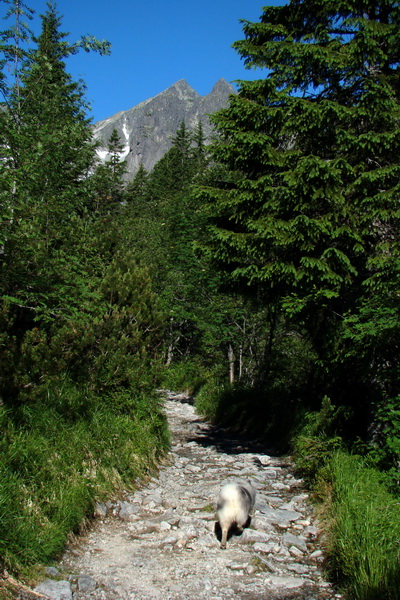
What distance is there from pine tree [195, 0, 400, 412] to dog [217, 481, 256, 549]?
2.45 m

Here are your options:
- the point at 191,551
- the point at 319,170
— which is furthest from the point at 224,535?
the point at 319,170

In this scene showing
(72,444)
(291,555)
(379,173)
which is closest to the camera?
(291,555)

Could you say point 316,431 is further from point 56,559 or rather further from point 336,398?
point 56,559

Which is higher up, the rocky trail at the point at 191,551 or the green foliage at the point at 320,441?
the green foliage at the point at 320,441

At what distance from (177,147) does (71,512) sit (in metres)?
61.9

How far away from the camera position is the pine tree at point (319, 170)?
683 cm

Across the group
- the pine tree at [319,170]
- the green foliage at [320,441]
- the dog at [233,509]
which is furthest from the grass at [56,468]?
the pine tree at [319,170]

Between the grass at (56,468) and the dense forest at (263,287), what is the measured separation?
0.02m

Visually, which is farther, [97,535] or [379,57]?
[379,57]

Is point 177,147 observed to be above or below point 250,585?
above

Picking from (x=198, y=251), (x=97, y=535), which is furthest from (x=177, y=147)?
(x=97, y=535)

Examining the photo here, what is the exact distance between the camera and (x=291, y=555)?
15.8 ft

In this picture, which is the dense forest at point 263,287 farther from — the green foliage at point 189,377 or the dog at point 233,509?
the green foliage at point 189,377

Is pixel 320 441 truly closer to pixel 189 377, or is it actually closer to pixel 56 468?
pixel 56 468
